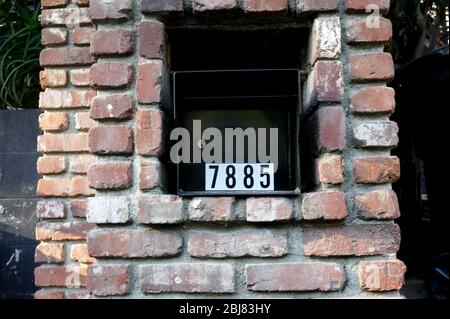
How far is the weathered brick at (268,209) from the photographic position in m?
1.12

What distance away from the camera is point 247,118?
52.9 inches

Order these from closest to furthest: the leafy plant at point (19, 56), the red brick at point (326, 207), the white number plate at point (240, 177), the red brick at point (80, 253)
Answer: the red brick at point (326, 207)
the white number plate at point (240, 177)
the red brick at point (80, 253)
the leafy plant at point (19, 56)

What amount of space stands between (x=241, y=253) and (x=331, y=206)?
0.88 feet

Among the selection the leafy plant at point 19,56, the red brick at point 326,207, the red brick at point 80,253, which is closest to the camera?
the red brick at point 326,207

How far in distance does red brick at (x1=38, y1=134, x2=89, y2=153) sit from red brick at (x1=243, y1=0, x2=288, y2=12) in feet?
2.62

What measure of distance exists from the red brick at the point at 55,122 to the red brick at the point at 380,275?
1153mm

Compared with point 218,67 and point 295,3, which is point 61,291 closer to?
point 218,67

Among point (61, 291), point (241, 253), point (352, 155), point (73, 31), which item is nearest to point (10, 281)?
point (61, 291)

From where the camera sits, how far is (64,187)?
1.60 m

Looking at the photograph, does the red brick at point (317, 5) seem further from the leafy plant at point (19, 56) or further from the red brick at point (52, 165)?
the leafy plant at point (19, 56)

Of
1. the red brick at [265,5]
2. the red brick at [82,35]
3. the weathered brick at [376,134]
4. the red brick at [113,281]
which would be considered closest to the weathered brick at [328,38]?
the red brick at [265,5]

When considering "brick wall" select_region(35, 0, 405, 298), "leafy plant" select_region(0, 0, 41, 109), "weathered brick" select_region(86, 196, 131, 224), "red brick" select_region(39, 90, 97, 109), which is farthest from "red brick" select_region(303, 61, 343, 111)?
"leafy plant" select_region(0, 0, 41, 109)

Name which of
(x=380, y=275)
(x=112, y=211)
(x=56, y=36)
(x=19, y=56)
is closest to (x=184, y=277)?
(x=112, y=211)

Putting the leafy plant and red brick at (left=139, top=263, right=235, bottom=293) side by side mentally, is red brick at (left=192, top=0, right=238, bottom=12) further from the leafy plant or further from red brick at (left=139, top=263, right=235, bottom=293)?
the leafy plant
